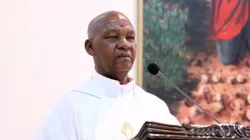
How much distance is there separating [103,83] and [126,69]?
5.8 inches

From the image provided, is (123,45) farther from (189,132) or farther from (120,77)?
(189,132)

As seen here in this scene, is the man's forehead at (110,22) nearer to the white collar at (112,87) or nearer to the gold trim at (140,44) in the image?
the white collar at (112,87)

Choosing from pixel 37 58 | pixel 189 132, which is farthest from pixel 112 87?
pixel 37 58

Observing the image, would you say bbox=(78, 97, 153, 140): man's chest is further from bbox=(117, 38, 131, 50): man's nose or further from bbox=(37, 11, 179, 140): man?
bbox=(117, 38, 131, 50): man's nose

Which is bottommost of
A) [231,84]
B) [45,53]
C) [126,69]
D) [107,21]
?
[231,84]

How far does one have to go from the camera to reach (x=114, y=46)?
2.18m

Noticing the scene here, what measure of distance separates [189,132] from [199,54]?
207cm

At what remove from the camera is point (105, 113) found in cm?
218

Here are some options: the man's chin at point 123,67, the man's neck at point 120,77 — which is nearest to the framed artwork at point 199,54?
the man's neck at point 120,77

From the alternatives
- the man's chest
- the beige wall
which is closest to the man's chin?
the man's chest

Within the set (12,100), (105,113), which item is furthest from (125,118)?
(12,100)

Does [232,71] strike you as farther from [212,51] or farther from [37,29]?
[37,29]

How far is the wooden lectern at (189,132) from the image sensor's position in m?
1.39

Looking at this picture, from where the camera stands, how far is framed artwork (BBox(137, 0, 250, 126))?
134 inches
